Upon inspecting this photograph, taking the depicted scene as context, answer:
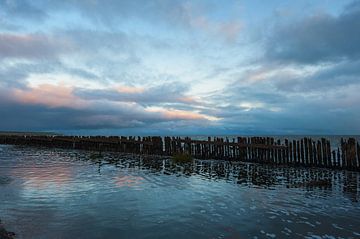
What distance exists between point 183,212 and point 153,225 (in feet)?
4.41

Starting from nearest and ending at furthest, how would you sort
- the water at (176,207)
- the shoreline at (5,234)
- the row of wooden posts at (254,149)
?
the shoreline at (5,234) → the water at (176,207) → the row of wooden posts at (254,149)

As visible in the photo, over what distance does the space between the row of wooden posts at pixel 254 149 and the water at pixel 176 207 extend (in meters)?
4.21

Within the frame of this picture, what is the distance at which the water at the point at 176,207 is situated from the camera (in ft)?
22.3

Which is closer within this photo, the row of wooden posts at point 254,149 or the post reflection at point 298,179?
the post reflection at point 298,179

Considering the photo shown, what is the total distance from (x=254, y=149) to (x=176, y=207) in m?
13.9

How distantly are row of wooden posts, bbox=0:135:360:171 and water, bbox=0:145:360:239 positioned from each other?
4208 millimetres

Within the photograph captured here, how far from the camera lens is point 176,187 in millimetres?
11828

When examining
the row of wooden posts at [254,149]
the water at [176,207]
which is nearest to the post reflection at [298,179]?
the water at [176,207]

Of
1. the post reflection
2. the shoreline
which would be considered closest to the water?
the post reflection

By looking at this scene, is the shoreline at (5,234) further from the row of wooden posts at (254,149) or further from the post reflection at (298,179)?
the row of wooden posts at (254,149)

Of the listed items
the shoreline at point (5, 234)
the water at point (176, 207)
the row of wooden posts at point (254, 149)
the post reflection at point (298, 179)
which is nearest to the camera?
the shoreline at point (5, 234)

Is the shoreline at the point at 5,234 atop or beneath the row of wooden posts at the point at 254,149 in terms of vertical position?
beneath

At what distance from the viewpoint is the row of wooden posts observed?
1828 centimetres

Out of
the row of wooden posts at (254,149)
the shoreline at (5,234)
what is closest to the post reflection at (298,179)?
the row of wooden posts at (254,149)
